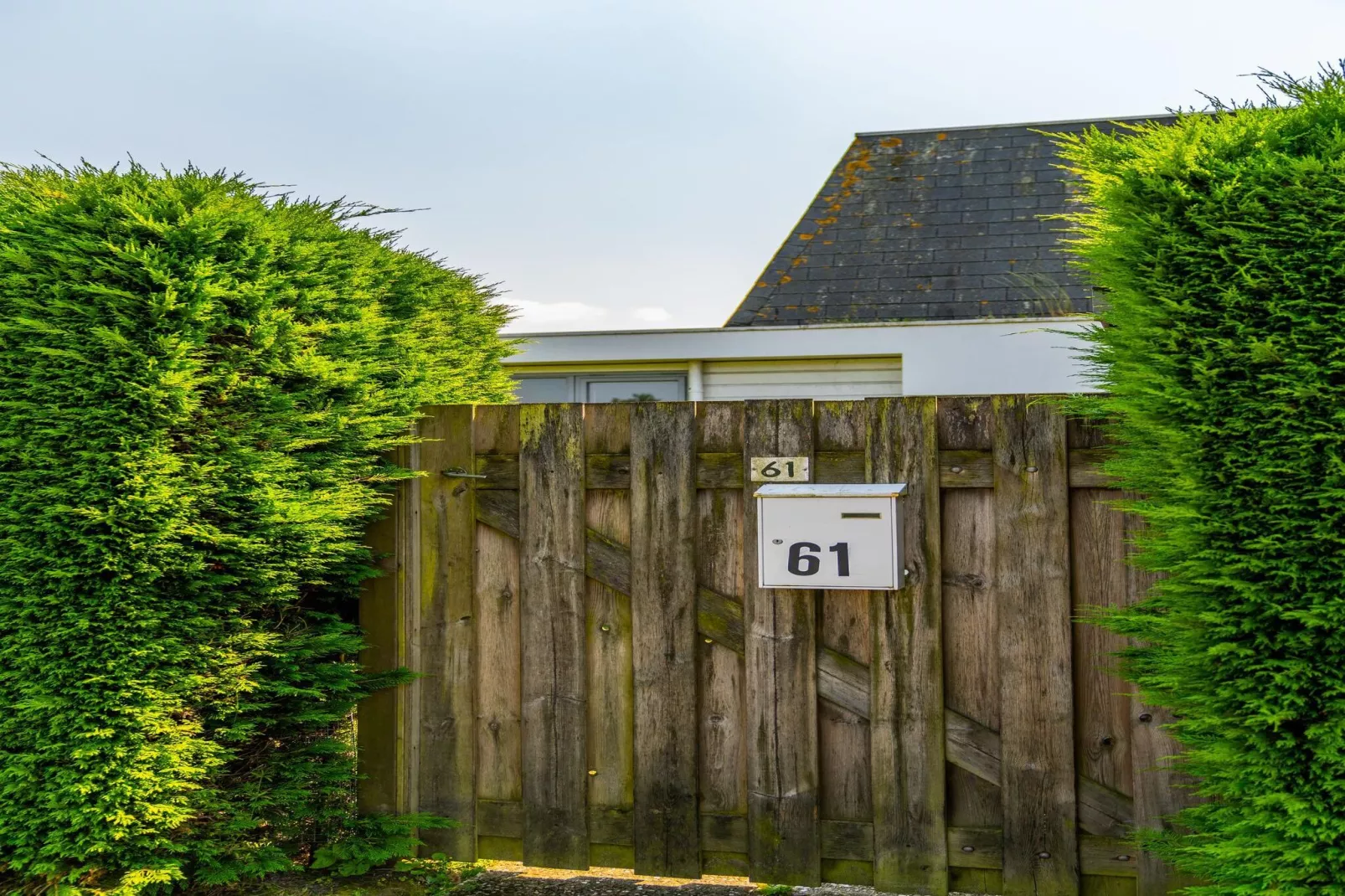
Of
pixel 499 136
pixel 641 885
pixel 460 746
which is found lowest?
pixel 641 885

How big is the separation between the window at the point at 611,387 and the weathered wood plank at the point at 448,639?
246 inches

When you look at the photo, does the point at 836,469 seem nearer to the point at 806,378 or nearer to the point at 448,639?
the point at 448,639

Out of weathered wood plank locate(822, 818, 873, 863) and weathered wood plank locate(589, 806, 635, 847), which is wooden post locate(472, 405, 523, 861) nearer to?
weathered wood plank locate(589, 806, 635, 847)

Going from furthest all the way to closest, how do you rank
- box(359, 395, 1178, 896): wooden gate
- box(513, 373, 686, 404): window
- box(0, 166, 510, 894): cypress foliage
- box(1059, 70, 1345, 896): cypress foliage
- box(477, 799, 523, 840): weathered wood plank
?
1. box(513, 373, 686, 404): window
2. box(477, 799, 523, 840): weathered wood plank
3. box(359, 395, 1178, 896): wooden gate
4. box(0, 166, 510, 894): cypress foliage
5. box(1059, 70, 1345, 896): cypress foliage

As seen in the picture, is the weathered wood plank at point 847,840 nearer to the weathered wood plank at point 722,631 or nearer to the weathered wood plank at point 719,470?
the weathered wood plank at point 722,631

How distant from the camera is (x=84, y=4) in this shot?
7.33m

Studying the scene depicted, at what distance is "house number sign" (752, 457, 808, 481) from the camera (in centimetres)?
387

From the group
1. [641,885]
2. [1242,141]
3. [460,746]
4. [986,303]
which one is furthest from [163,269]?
[986,303]

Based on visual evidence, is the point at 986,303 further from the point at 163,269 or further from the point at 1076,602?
the point at 163,269

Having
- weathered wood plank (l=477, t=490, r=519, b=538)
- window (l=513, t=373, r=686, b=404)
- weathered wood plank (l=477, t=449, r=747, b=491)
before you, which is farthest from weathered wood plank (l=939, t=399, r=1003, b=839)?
window (l=513, t=373, r=686, b=404)

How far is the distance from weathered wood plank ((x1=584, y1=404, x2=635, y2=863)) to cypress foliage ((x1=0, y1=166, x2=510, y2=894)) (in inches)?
38.1

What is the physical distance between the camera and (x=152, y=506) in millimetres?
3297

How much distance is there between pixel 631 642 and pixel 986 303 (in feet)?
24.9

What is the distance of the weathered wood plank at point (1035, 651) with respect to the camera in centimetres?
368
